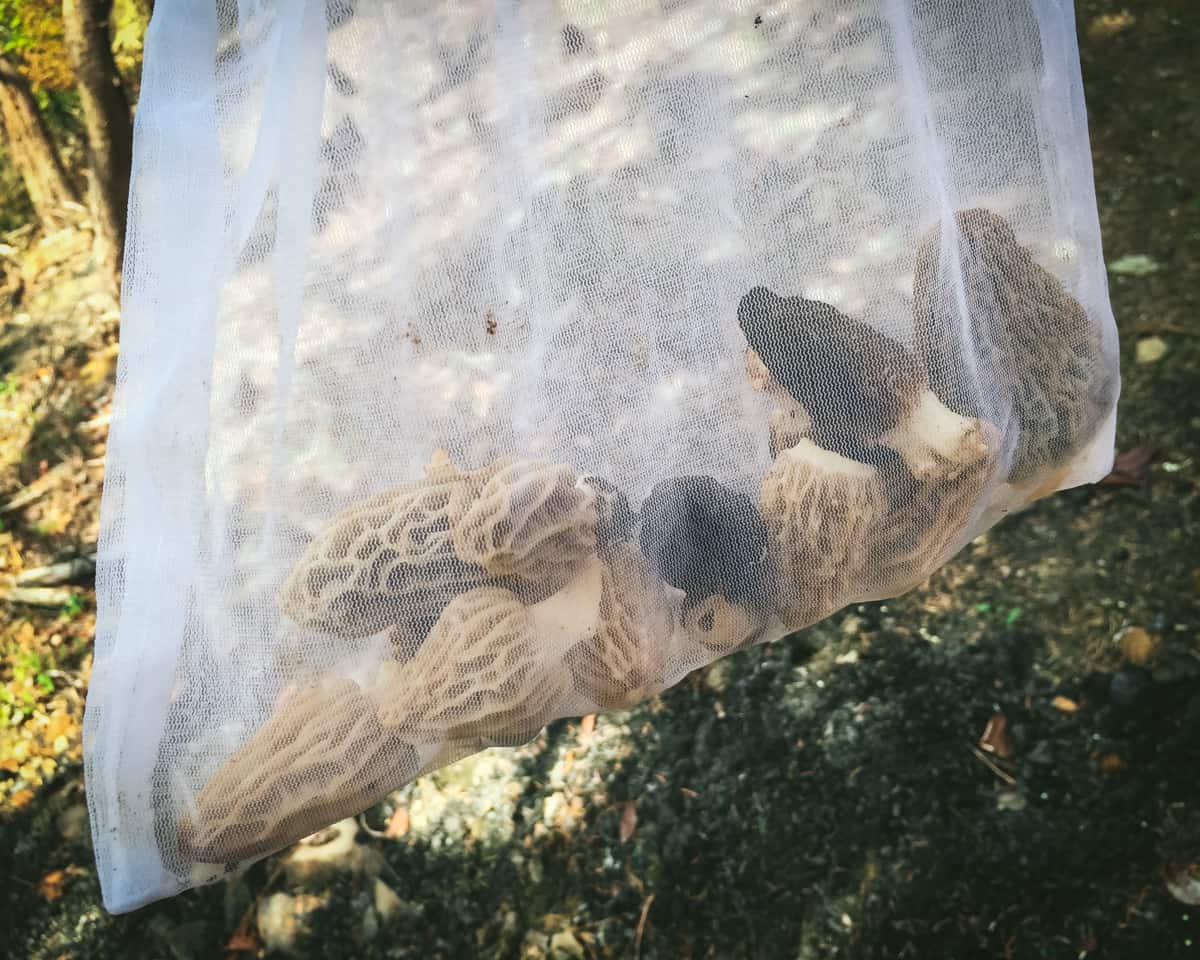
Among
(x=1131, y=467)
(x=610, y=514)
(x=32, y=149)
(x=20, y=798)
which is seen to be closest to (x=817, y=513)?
(x=610, y=514)

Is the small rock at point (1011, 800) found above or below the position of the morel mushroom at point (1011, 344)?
below

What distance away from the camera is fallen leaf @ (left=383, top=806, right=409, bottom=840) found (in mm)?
2014

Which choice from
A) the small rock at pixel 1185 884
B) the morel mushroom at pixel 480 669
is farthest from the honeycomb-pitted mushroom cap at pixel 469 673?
the small rock at pixel 1185 884

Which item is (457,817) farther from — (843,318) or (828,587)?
(843,318)

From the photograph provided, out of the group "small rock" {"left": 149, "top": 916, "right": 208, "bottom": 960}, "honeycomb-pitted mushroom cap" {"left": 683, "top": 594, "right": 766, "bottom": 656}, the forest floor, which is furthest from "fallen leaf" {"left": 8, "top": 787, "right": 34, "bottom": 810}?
"honeycomb-pitted mushroom cap" {"left": 683, "top": 594, "right": 766, "bottom": 656}

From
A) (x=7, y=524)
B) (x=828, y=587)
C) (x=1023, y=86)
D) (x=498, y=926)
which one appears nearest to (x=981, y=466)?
(x=828, y=587)

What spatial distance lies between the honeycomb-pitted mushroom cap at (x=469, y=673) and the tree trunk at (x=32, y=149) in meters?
2.35

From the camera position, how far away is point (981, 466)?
4.04 ft

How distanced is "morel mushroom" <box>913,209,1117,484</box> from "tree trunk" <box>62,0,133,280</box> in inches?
61.2

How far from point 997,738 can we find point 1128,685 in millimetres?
272

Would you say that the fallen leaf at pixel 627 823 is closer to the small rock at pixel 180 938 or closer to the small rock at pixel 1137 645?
the small rock at pixel 180 938

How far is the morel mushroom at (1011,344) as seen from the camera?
4.00 ft

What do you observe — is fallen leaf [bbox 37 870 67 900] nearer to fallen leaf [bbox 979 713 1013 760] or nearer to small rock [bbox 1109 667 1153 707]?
fallen leaf [bbox 979 713 1013 760]

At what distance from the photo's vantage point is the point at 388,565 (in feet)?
3.78
